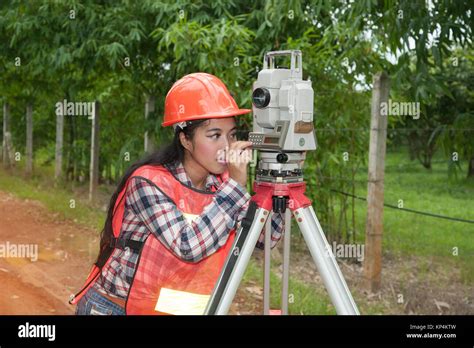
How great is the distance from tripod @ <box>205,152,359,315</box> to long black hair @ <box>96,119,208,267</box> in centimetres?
33

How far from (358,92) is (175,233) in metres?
4.24

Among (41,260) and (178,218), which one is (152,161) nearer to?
(178,218)

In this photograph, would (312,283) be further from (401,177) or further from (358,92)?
(401,177)

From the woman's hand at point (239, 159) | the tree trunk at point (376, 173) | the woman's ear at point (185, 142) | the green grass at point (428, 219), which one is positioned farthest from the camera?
the green grass at point (428, 219)

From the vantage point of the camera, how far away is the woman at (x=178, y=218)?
2.12 meters

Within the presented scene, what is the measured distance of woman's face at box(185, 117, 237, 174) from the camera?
89.3 inches

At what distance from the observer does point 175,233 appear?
6.89 feet

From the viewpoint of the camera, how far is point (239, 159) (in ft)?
6.97

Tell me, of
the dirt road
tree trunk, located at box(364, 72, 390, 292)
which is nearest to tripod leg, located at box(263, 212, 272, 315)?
tree trunk, located at box(364, 72, 390, 292)

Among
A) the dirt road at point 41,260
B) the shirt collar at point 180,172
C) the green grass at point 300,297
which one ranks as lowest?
the dirt road at point 41,260

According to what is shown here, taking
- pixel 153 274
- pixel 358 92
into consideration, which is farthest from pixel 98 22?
pixel 153 274

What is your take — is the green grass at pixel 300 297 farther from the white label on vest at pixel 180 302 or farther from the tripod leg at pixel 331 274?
the tripod leg at pixel 331 274

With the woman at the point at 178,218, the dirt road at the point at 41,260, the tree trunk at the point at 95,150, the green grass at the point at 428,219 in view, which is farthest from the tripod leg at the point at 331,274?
the tree trunk at the point at 95,150

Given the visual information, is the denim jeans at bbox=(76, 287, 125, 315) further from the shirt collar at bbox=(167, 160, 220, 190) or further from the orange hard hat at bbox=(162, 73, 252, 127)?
the orange hard hat at bbox=(162, 73, 252, 127)
